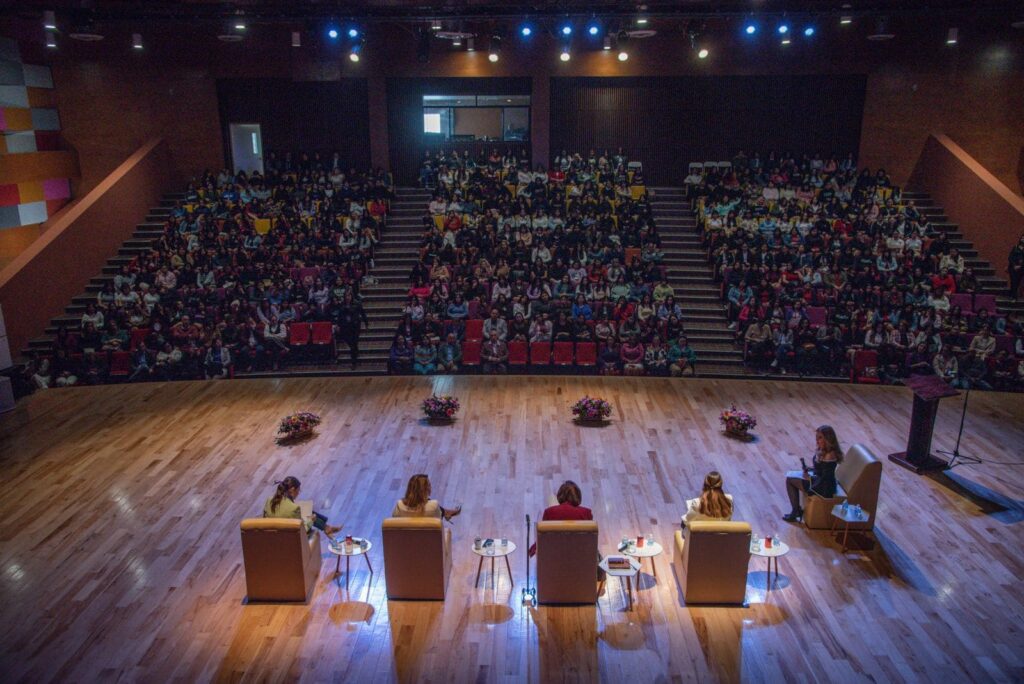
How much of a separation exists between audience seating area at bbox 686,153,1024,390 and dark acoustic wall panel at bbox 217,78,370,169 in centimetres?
768

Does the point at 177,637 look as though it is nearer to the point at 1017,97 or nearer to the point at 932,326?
the point at 932,326

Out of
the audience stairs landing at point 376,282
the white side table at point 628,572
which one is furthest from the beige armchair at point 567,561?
the audience stairs landing at point 376,282

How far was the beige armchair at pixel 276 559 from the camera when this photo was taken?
17.7ft

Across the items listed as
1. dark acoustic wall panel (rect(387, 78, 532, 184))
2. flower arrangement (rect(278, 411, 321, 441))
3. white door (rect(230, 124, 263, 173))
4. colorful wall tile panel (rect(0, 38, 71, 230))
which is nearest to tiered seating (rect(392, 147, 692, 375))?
dark acoustic wall panel (rect(387, 78, 532, 184))

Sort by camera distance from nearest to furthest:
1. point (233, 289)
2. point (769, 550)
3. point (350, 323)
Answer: point (769, 550), point (350, 323), point (233, 289)

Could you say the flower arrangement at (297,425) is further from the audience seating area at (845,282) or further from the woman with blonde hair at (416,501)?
the audience seating area at (845,282)

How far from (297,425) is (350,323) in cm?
323

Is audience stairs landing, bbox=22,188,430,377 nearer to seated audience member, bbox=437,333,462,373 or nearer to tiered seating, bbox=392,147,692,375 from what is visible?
tiered seating, bbox=392,147,692,375

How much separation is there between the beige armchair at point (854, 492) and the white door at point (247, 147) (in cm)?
1524

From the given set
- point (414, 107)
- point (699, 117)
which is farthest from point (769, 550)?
point (414, 107)

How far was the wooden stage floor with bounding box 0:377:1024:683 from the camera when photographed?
16.4 ft

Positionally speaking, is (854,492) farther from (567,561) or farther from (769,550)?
(567,561)

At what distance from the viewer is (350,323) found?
1170 cm

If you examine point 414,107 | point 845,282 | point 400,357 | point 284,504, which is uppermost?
point 414,107
